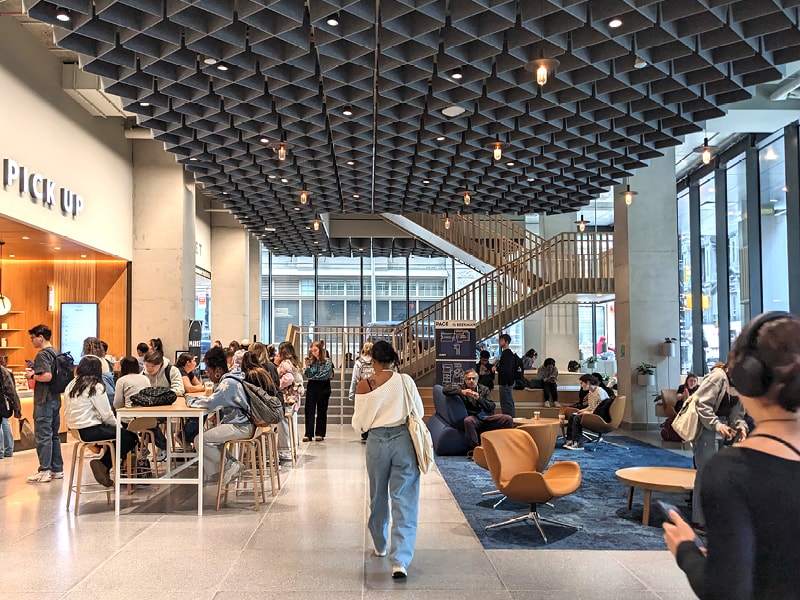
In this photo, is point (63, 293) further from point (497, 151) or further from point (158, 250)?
point (497, 151)

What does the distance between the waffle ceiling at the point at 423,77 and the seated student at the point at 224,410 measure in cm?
286

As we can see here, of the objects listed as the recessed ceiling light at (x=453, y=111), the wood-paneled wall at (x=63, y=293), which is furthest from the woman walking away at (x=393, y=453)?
the wood-paneled wall at (x=63, y=293)

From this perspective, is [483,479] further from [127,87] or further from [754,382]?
[754,382]

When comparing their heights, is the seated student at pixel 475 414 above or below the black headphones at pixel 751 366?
below

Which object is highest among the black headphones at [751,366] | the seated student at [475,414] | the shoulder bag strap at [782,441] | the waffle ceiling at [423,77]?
the waffle ceiling at [423,77]

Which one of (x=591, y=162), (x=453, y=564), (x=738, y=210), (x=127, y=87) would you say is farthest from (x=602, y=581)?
(x=738, y=210)

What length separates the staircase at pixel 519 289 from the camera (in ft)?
48.9

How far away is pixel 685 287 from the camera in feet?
55.4

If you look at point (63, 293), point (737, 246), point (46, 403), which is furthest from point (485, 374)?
point (63, 293)

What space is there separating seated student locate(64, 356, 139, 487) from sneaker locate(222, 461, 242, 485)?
2.97ft

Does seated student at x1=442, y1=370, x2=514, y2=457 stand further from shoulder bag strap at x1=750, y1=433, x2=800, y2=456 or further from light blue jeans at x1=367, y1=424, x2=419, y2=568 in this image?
shoulder bag strap at x1=750, y1=433, x2=800, y2=456

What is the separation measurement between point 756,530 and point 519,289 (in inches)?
552

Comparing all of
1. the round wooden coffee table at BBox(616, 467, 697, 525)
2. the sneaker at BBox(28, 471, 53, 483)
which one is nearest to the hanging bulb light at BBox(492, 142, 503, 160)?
the round wooden coffee table at BBox(616, 467, 697, 525)

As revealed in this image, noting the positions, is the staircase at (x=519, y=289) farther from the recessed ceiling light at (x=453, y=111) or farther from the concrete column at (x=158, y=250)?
the recessed ceiling light at (x=453, y=111)
